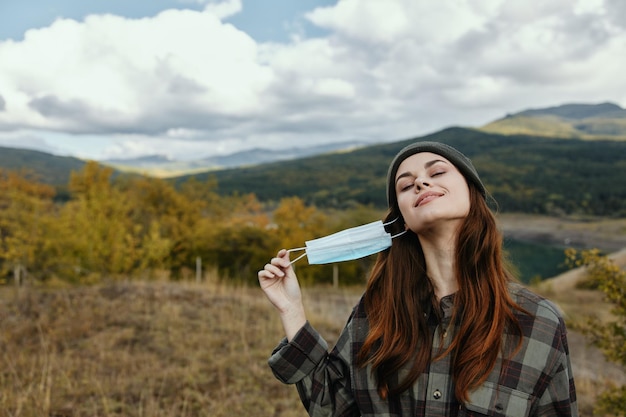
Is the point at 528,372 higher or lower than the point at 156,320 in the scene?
higher

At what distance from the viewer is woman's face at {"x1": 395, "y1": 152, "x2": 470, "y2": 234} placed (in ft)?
4.95

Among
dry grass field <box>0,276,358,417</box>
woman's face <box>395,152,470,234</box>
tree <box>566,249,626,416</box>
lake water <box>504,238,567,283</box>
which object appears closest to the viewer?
woman's face <box>395,152,470,234</box>

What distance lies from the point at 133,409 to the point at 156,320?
3348 millimetres

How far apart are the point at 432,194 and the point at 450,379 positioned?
58cm

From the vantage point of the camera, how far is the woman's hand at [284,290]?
5.40 ft

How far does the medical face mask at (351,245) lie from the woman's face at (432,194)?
0.16m

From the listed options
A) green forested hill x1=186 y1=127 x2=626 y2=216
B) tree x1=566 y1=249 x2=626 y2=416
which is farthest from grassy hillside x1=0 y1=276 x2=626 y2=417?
green forested hill x1=186 y1=127 x2=626 y2=216

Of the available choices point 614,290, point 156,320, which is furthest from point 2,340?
point 614,290

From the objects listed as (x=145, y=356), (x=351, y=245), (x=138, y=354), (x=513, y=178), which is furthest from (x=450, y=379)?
(x=513, y=178)

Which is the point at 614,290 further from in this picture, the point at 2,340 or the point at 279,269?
the point at 2,340

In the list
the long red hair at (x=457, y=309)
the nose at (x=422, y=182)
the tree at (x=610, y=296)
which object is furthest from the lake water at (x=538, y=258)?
the nose at (x=422, y=182)

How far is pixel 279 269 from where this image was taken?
65.2 inches

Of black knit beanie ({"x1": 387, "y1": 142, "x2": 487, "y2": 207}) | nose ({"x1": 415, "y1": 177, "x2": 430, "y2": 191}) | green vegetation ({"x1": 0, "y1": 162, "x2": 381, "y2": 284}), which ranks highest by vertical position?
black knit beanie ({"x1": 387, "y1": 142, "x2": 487, "y2": 207})

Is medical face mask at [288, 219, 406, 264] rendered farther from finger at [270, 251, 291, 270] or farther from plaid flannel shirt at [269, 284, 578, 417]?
plaid flannel shirt at [269, 284, 578, 417]
